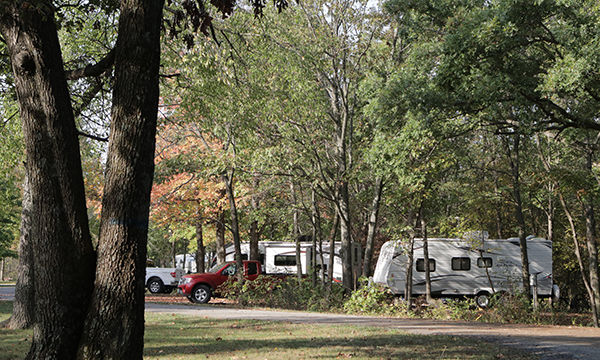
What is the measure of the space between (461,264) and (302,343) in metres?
17.0

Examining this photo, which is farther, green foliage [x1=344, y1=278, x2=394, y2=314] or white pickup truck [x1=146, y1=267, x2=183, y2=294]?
white pickup truck [x1=146, y1=267, x2=183, y2=294]

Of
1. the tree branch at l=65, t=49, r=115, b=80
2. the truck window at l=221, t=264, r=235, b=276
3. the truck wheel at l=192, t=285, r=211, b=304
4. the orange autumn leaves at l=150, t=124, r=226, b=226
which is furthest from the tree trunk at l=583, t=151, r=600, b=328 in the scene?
the tree branch at l=65, t=49, r=115, b=80

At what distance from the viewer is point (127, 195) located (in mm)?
5176

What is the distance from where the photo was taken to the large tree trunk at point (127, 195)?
502 cm

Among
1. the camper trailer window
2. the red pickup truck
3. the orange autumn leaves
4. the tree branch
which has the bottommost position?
the red pickup truck

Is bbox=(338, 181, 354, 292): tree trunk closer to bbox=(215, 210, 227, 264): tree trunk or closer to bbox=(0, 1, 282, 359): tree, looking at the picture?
bbox=(215, 210, 227, 264): tree trunk

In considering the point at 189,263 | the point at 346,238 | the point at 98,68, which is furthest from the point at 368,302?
the point at 189,263

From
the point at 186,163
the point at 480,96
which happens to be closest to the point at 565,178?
the point at 480,96

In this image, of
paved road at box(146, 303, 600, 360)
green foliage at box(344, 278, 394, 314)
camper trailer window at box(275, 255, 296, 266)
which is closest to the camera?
paved road at box(146, 303, 600, 360)

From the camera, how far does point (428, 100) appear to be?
45.6ft

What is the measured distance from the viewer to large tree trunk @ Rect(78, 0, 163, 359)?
16.5ft

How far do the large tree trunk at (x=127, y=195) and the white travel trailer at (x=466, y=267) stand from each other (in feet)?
66.2

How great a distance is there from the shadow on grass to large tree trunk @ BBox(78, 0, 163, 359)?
11.2 ft

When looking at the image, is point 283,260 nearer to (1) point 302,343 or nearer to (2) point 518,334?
(2) point 518,334
